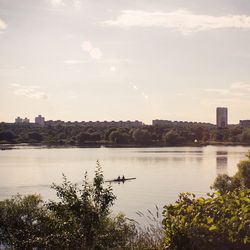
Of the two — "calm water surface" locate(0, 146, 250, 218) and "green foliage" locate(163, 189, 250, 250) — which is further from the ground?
"green foliage" locate(163, 189, 250, 250)

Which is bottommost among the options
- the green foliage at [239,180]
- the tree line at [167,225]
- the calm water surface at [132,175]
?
the calm water surface at [132,175]

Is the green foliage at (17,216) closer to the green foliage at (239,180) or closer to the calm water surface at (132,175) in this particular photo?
the calm water surface at (132,175)

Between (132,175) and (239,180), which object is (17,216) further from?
(132,175)

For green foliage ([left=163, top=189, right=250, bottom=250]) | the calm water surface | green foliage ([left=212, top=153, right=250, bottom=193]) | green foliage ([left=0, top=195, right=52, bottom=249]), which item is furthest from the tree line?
green foliage ([left=212, top=153, right=250, bottom=193])

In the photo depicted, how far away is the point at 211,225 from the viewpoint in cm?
1288

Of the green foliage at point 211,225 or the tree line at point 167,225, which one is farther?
the tree line at point 167,225

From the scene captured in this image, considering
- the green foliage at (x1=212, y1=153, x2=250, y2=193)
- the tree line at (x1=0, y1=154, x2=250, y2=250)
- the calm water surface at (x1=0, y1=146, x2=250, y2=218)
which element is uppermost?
the tree line at (x1=0, y1=154, x2=250, y2=250)

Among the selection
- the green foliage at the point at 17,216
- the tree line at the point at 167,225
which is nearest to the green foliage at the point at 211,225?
the tree line at the point at 167,225

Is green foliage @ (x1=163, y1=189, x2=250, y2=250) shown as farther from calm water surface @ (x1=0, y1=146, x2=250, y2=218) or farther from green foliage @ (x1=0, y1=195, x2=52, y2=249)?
calm water surface @ (x1=0, y1=146, x2=250, y2=218)

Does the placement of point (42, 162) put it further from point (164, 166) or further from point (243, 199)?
point (243, 199)

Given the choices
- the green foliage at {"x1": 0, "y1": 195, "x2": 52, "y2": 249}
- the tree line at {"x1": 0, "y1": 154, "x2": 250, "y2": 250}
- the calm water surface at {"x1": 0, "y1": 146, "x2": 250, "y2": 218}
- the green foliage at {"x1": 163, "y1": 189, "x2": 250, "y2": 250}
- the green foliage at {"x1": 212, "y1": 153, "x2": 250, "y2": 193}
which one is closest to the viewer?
the green foliage at {"x1": 163, "y1": 189, "x2": 250, "y2": 250}

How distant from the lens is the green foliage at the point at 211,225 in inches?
494

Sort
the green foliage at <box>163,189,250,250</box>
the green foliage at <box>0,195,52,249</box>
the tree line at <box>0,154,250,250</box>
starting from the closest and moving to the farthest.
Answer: the green foliage at <box>163,189,250,250</box>
the tree line at <box>0,154,250,250</box>
the green foliage at <box>0,195,52,249</box>

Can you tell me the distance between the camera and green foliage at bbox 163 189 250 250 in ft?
41.2
